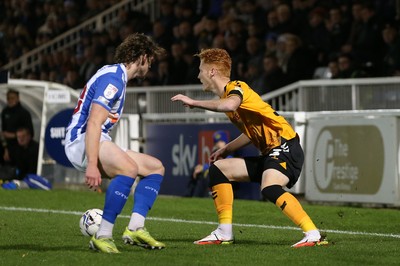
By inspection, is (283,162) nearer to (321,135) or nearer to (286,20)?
(321,135)

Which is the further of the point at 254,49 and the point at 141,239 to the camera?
the point at 254,49

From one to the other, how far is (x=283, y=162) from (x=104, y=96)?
1.92m

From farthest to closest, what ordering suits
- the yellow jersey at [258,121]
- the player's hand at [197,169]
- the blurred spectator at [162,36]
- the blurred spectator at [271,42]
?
the blurred spectator at [162,36] → the blurred spectator at [271,42] → the player's hand at [197,169] → the yellow jersey at [258,121]

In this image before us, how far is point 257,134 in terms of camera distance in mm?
9797

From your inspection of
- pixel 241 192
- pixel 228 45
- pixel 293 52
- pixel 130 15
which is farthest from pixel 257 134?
Result: pixel 130 15

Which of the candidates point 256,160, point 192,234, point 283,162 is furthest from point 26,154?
point 283,162

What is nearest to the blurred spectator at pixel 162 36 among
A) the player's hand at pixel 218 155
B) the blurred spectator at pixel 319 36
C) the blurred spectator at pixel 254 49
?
the blurred spectator at pixel 254 49

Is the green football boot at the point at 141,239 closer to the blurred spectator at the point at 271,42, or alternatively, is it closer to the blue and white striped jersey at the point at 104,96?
the blue and white striped jersey at the point at 104,96

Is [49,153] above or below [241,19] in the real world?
below

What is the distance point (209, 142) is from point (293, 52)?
7.88 ft

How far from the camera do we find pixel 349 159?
47.7 feet

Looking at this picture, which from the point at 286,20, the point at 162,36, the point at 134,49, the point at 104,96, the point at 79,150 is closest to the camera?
the point at 104,96

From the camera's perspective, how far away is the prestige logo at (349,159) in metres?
14.3

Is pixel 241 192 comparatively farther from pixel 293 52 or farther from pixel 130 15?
pixel 130 15
